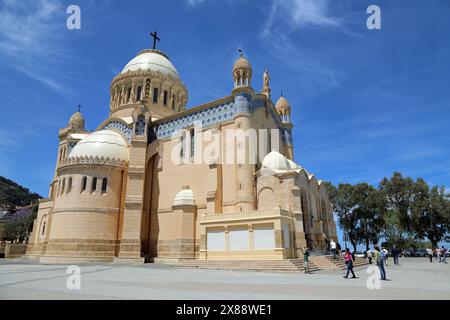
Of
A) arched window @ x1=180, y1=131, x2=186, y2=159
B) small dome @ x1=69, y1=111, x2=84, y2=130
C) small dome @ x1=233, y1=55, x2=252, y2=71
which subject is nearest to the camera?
small dome @ x1=233, y1=55, x2=252, y2=71

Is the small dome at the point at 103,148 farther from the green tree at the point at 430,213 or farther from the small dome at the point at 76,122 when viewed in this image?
the green tree at the point at 430,213

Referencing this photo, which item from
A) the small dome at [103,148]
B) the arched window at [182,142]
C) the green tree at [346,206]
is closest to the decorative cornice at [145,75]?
the small dome at [103,148]

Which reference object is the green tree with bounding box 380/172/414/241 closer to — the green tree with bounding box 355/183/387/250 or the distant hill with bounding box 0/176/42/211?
the green tree with bounding box 355/183/387/250

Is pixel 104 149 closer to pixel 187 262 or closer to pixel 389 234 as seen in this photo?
pixel 187 262

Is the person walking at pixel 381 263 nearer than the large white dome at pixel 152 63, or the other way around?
the person walking at pixel 381 263

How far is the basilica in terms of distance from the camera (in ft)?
73.6

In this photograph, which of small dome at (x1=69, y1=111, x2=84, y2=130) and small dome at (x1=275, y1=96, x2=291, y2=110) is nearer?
small dome at (x1=275, y1=96, x2=291, y2=110)

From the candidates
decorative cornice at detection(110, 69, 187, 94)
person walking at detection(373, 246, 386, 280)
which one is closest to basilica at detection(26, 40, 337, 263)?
decorative cornice at detection(110, 69, 187, 94)

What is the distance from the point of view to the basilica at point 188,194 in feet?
73.6

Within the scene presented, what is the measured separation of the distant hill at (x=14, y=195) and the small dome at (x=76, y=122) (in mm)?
64050

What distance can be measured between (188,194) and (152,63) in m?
19.1

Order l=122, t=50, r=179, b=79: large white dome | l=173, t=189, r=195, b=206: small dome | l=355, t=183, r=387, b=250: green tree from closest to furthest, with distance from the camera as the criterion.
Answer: l=173, t=189, r=195, b=206: small dome
l=122, t=50, r=179, b=79: large white dome
l=355, t=183, r=387, b=250: green tree

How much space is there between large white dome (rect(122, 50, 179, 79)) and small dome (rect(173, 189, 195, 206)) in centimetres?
1749

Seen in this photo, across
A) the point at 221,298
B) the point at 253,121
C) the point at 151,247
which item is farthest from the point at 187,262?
the point at 221,298
